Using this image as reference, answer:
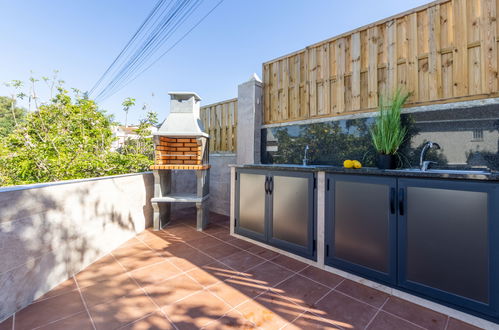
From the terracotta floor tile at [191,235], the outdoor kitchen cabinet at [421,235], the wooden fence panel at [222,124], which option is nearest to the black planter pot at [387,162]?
the outdoor kitchen cabinet at [421,235]

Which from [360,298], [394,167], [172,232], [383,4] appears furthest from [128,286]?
[383,4]

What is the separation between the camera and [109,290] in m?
1.71

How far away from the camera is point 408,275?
1590mm

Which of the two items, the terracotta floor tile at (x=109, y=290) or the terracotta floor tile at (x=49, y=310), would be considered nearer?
the terracotta floor tile at (x=49, y=310)

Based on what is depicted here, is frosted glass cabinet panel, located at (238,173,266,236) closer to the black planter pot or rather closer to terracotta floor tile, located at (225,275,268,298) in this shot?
terracotta floor tile, located at (225,275,268,298)

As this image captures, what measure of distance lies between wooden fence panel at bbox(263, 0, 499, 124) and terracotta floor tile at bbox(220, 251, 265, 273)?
2.02 metres

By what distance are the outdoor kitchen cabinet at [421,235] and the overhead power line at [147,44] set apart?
485 cm

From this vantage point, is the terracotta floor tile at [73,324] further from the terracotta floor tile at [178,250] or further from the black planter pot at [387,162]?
the black planter pot at [387,162]

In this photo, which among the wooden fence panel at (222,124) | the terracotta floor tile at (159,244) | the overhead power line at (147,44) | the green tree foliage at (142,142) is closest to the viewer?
the terracotta floor tile at (159,244)

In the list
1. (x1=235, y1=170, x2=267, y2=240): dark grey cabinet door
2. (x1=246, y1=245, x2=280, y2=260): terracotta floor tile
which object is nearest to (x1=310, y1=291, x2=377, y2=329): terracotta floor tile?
(x1=246, y1=245, x2=280, y2=260): terracotta floor tile

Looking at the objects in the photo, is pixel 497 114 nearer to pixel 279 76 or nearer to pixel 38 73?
pixel 279 76

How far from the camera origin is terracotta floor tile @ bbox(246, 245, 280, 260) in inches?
93.7

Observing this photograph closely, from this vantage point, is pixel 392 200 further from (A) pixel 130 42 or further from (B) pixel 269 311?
(A) pixel 130 42

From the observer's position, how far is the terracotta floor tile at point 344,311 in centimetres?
137
